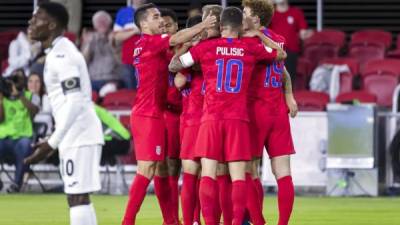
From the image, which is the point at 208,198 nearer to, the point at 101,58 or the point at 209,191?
the point at 209,191

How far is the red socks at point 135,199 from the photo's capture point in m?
13.2

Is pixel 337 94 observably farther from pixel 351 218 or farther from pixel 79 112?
pixel 79 112

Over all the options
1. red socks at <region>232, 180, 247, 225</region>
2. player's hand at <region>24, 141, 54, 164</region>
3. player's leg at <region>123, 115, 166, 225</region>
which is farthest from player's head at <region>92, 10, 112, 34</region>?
player's hand at <region>24, 141, 54, 164</region>

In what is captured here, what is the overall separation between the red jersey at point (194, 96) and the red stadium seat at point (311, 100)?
8.47 metres

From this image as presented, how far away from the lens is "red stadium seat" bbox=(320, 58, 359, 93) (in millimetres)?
22875

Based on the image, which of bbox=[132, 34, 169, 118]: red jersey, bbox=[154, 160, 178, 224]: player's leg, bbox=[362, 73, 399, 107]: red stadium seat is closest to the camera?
bbox=[132, 34, 169, 118]: red jersey

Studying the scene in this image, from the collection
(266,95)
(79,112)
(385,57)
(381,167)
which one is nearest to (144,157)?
(266,95)

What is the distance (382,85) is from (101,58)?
493cm

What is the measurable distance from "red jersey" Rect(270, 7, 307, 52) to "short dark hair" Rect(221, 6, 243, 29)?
31.9 ft

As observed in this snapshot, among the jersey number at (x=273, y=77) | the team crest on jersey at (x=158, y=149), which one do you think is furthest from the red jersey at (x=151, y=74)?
the jersey number at (x=273, y=77)

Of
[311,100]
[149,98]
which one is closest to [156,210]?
[149,98]

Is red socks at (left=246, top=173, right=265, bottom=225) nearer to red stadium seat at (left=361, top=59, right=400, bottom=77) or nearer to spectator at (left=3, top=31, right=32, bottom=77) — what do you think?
red stadium seat at (left=361, top=59, right=400, bottom=77)

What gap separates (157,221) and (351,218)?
2.43 m

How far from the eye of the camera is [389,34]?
964 inches
